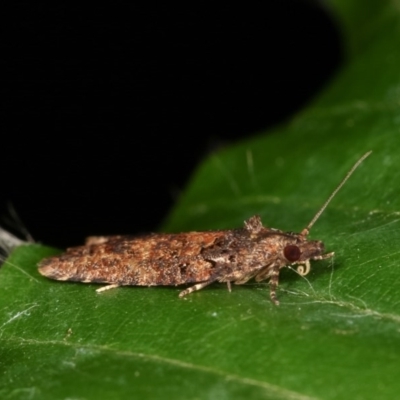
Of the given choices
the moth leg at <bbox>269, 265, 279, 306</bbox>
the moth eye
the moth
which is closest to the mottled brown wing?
the moth

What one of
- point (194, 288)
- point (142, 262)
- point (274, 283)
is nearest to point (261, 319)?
point (274, 283)

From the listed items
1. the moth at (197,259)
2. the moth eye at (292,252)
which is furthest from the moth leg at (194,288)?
the moth eye at (292,252)

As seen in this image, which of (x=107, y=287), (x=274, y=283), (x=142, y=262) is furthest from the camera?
(x=142, y=262)

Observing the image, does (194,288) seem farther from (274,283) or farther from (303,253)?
(303,253)

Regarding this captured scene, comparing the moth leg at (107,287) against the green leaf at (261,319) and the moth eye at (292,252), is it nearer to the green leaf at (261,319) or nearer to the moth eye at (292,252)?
the green leaf at (261,319)

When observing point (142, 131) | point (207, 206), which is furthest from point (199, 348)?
point (142, 131)

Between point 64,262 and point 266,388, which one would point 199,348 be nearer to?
point 266,388
